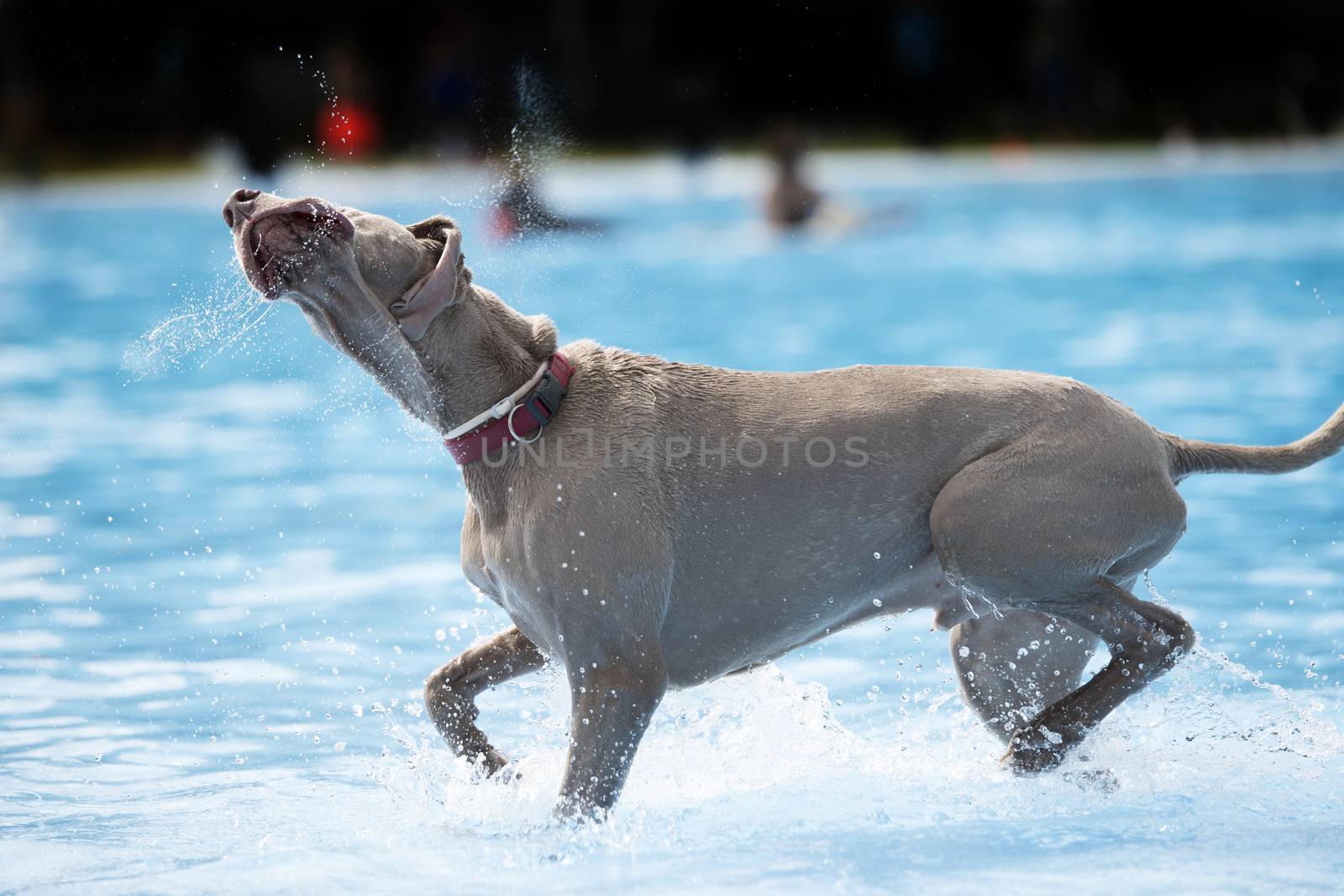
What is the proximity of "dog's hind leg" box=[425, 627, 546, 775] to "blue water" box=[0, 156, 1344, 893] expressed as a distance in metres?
0.10

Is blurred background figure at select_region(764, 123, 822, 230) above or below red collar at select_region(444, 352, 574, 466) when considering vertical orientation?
below

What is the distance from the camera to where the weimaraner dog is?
3186 mm

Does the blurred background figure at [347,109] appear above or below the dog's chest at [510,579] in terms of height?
below

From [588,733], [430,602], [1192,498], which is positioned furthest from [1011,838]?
[1192,498]

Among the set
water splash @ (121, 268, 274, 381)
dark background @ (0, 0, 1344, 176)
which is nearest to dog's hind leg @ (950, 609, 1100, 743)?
water splash @ (121, 268, 274, 381)

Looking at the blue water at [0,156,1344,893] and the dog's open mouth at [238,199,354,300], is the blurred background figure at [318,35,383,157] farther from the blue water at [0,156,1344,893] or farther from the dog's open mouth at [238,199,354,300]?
the dog's open mouth at [238,199,354,300]

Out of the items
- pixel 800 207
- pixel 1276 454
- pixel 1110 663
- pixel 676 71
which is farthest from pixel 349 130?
pixel 1110 663

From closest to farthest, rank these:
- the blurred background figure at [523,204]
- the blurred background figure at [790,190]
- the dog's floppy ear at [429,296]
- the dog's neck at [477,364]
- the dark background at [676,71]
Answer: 1. the dog's floppy ear at [429,296]
2. the dog's neck at [477,364]
3. the blurred background figure at [523,204]
4. the blurred background figure at [790,190]
5. the dark background at [676,71]

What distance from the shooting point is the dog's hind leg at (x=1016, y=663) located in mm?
3695

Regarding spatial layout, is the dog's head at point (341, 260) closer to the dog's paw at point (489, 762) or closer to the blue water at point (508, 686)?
the blue water at point (508, 686)

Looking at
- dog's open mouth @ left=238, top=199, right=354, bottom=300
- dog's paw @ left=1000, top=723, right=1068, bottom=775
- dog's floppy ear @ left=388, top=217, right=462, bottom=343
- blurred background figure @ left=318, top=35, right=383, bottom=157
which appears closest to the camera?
dog's open mouth @ left=238, top=199, right=354, bottom=300

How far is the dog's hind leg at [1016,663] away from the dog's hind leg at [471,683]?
106 centimetres

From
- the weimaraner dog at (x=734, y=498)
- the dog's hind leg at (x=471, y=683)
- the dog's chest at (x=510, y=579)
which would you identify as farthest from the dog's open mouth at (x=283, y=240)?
the dog's hind leg at (x=471, y=683)

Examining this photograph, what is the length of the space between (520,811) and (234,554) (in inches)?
113
